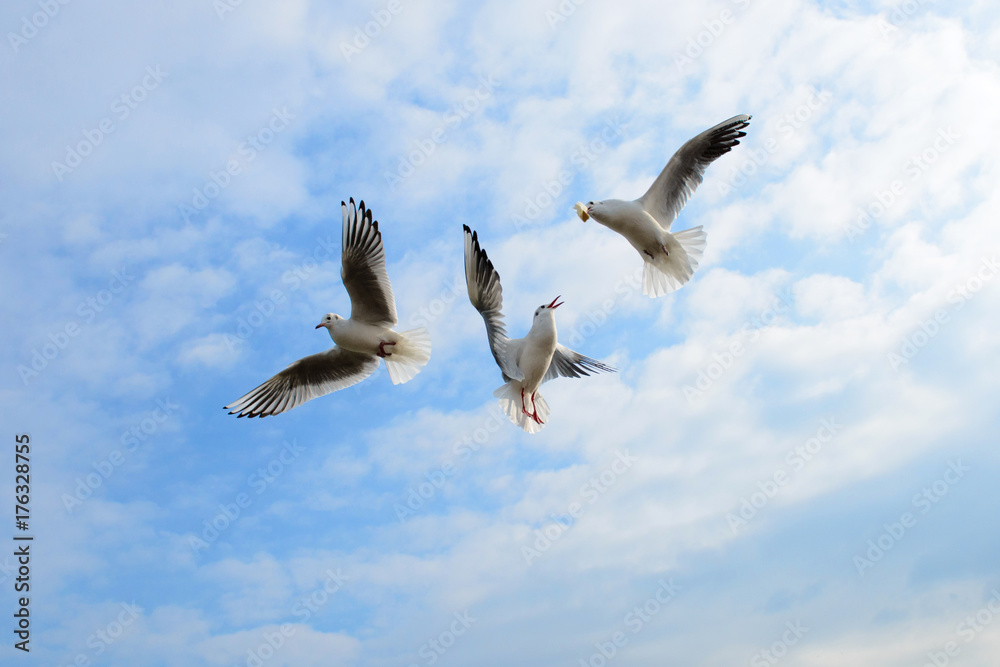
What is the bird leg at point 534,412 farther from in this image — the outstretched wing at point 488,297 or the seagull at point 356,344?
the seagull at point 356,344

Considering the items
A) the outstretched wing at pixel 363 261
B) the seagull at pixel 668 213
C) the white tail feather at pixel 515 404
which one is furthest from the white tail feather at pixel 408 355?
the seagull at pixel 668 213

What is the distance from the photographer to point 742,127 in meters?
8.19

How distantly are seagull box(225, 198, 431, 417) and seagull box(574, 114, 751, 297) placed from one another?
7.04ft

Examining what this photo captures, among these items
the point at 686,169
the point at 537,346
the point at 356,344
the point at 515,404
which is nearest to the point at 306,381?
the point at 356,344

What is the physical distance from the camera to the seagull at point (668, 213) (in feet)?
26.8

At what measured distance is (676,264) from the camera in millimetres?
8375

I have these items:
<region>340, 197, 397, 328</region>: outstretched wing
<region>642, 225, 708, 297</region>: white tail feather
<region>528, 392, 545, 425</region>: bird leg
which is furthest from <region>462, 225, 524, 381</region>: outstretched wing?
<region>642, 225, 708, 297</region>: white tail feather

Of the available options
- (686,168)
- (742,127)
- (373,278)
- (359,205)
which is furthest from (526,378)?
(742,127)

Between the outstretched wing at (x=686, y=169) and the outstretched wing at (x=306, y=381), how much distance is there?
3475 millimetres

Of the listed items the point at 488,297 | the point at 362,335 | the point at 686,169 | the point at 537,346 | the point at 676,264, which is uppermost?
the point at 686,169

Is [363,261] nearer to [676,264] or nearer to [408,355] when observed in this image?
[408,355]

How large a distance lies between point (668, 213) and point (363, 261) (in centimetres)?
322

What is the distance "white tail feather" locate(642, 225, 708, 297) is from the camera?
27.4ft

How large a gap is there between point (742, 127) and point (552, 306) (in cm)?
281
